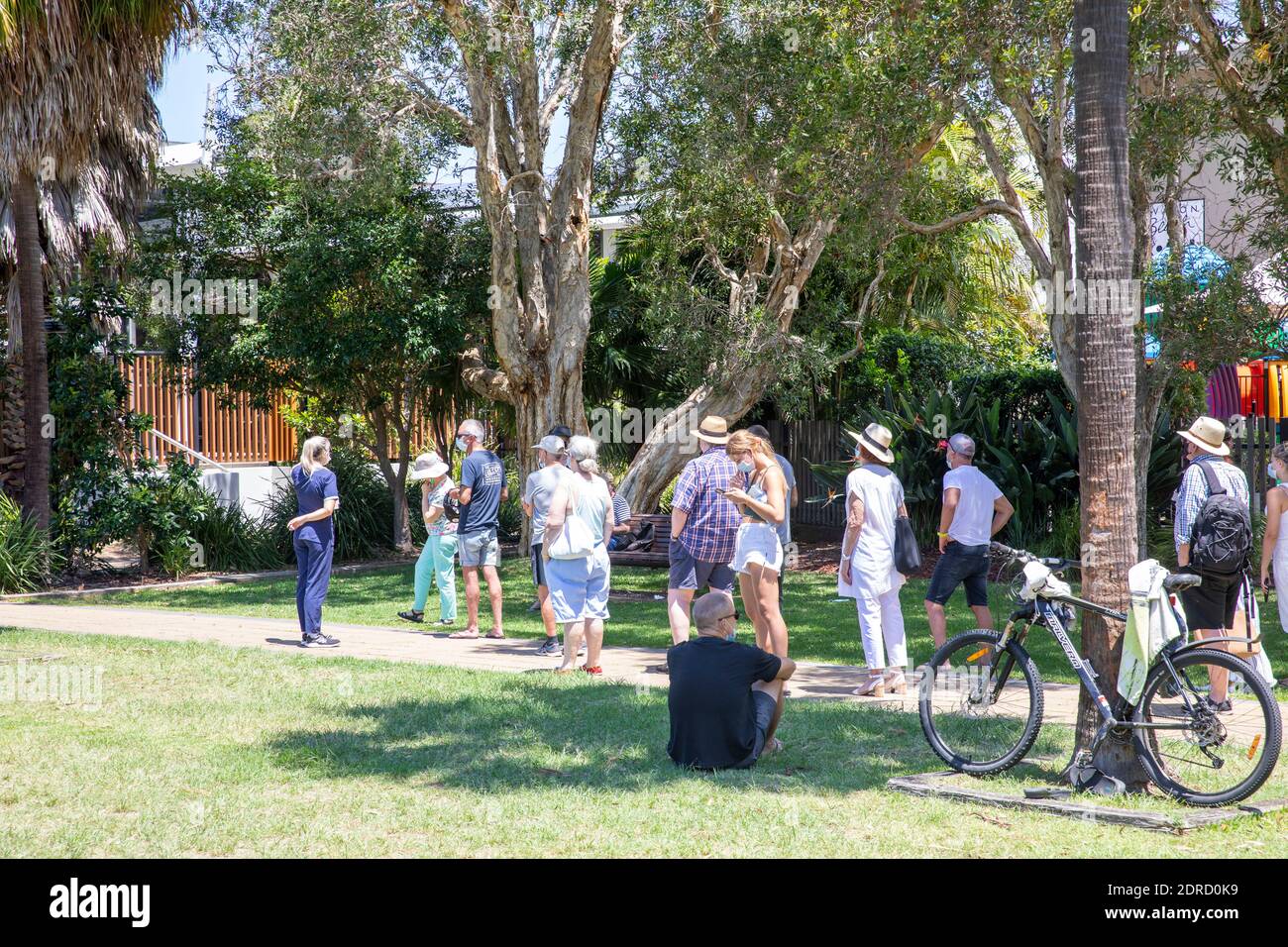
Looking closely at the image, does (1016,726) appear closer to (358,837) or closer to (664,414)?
(358,837)

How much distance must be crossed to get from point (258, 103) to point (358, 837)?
14611mm

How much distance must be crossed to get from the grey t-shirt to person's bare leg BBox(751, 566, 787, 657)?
1.86 metres

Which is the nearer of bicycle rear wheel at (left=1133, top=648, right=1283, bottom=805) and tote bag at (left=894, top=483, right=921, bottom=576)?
bicycle rear wheel at (left=1133, top=648, right=1283, bottom=805)

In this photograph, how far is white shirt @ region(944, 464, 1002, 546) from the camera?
362 inches

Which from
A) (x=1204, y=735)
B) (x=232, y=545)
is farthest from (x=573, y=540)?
(x=232, y=545)

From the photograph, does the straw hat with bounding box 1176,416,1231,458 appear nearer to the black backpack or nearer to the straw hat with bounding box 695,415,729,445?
the black backpack

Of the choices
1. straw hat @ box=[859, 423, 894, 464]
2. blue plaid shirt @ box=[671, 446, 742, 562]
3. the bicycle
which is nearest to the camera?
the bicycle

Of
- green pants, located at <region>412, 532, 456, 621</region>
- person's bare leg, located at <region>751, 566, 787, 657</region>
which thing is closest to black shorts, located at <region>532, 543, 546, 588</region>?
green pants, located at <region>412, 532, 456, 621</region>

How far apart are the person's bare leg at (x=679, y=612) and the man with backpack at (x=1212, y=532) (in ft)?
10.9

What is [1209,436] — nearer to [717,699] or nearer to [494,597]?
[717,699]

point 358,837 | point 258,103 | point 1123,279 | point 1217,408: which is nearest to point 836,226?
point 1217,408

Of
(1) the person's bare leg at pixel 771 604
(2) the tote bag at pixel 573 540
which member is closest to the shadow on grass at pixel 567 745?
(1) the person's bare leg at pixel 771 604

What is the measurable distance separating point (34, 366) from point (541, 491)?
28.9 feet

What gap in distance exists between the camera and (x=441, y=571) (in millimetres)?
11852
